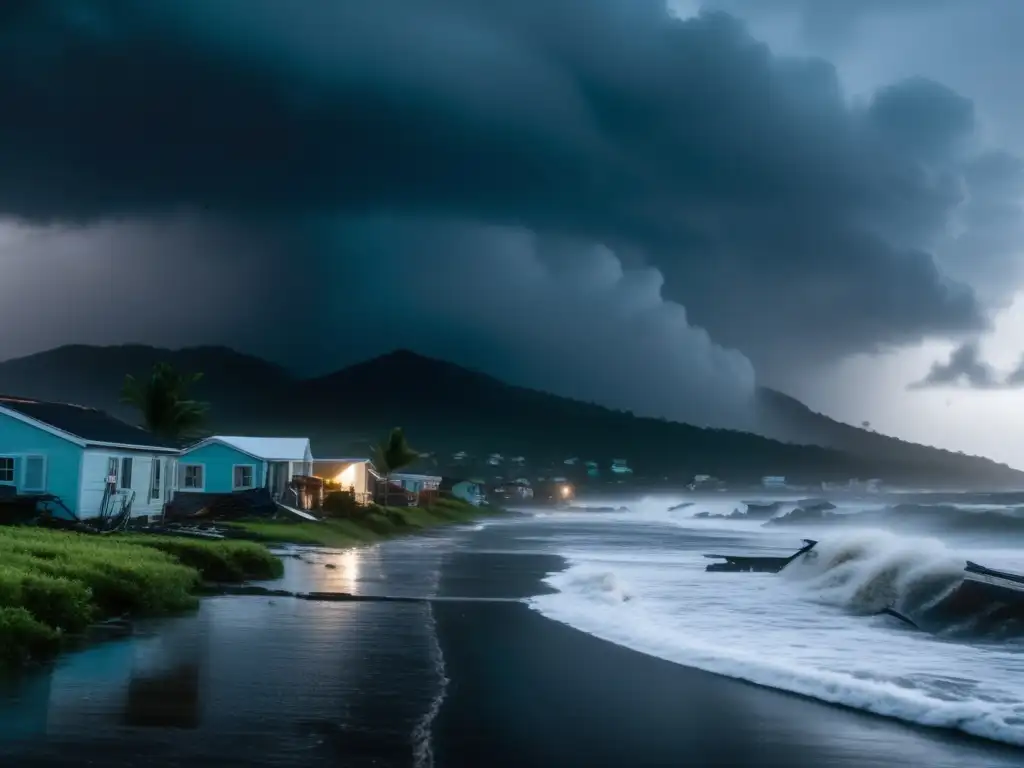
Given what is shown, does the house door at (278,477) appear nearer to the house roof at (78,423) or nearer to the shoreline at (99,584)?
the house roof at (78,423)

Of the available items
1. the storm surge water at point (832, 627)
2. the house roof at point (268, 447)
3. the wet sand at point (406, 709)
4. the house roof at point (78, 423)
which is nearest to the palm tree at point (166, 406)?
the house roof at point (268, 447)

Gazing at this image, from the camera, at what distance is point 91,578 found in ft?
64.4

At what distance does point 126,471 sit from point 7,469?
16.0 ft

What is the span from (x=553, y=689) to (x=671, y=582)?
18.9 m

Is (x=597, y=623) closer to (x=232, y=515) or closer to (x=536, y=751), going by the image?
(x=536, y=751)

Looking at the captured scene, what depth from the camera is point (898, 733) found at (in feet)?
40.5

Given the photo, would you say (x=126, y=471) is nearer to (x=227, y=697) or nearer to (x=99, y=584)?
(x=99, y=584)

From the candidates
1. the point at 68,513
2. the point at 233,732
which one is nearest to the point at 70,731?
the point at 233,732

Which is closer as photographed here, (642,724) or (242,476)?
(642,724)

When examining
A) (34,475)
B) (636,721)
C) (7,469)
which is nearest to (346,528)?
(34,475)

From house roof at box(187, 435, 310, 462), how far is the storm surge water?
3226 centimetres

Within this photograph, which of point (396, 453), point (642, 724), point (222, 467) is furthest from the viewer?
point (396, 453)

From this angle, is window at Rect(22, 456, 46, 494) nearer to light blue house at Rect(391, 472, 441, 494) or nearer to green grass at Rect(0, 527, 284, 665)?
green grass at Rect(0, 527, 284, 665)

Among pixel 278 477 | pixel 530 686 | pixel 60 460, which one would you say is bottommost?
pixel 530 686
